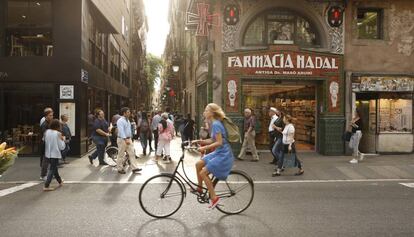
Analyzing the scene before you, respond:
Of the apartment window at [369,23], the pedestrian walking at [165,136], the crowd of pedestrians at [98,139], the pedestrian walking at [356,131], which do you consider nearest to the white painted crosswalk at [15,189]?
the crowd of pedestrians at [98,139]

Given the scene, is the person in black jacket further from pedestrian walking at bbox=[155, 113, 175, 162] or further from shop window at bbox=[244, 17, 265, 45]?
shop window at bbox=[244, 17, 265, 45]

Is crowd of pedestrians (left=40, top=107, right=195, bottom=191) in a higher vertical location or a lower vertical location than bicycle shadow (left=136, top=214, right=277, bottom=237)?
higher

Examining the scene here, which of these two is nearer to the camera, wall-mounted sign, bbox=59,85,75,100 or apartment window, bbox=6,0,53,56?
wall-mounted sign, bbox=59,85,75,100

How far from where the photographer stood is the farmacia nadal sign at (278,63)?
15.4 metres

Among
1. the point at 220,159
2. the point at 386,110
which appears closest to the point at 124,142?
the point at 220,159

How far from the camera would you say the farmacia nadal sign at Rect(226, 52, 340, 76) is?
15.4 metres

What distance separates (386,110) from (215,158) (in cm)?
1183

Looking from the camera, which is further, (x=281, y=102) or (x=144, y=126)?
(x=281, y=102)

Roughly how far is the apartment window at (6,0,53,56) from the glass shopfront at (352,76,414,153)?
11657 millimetres

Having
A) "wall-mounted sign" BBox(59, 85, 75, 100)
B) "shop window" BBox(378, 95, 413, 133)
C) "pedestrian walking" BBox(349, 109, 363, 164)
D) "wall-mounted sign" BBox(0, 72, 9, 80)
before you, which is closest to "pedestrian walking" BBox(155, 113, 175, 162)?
"wall-mounted sign" BBox(59, 85, 75, 100)

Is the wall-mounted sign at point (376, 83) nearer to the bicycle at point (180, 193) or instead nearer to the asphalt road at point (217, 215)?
the asphalt road at point (217, 215)

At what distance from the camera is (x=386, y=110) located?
16.2 metres

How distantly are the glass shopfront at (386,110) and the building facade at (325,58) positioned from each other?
0.04 meters

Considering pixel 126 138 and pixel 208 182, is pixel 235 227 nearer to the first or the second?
pixel 208 182
